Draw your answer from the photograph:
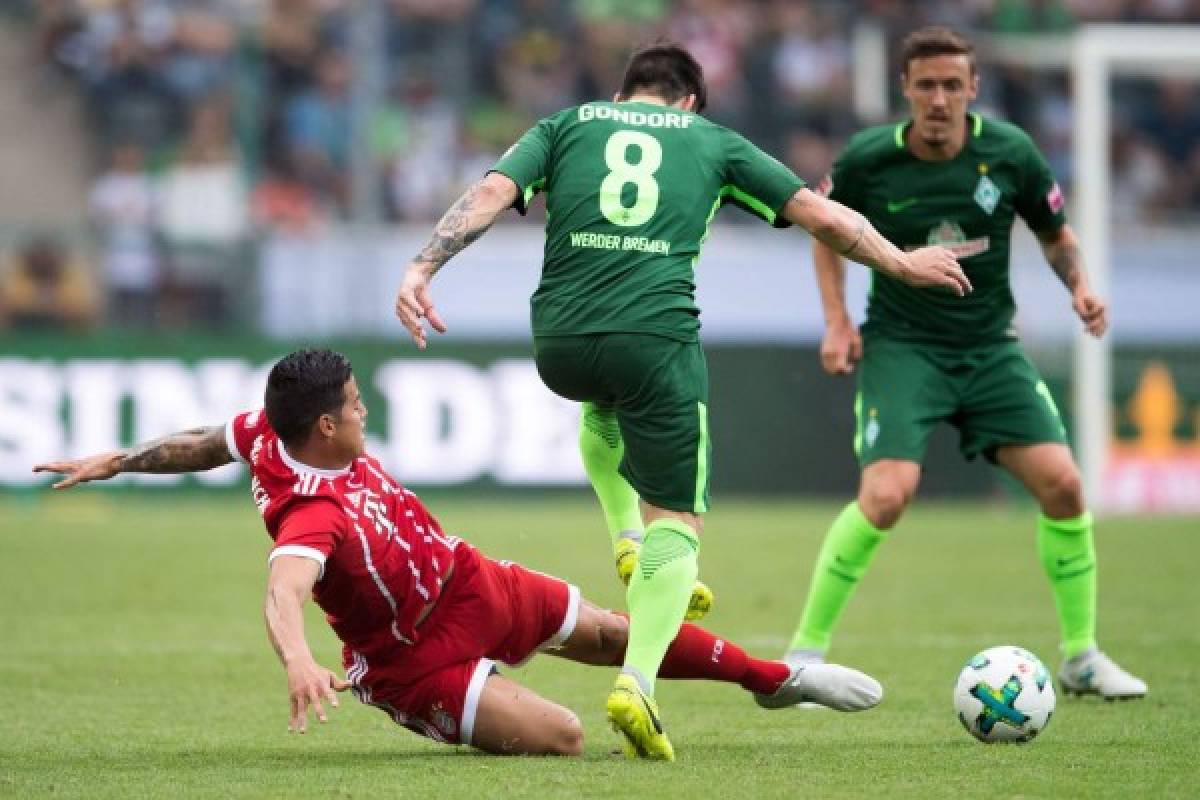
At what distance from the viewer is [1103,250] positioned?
695 inches

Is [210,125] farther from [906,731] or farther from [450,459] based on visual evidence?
[906,731]

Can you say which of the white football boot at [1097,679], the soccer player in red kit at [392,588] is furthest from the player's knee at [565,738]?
the white football boot at [1097,679]

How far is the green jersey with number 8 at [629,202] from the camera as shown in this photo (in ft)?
21.9

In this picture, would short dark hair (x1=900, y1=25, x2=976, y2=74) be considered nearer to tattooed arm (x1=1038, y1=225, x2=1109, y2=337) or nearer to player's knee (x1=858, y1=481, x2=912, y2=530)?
tattooed arm (x1=1038, y1=225, x2=1109, y2=337)

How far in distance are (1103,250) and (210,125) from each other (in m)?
8.22

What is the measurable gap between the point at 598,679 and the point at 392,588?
278 centimetres

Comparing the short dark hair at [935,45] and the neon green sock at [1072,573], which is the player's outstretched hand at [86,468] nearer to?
the short dark hair at [935,45]

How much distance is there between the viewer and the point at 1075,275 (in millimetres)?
8594

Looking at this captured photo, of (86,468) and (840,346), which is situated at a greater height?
(840,346)

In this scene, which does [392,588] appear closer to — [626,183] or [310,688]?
[310,688]

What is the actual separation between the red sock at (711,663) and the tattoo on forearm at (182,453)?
5.27 ft

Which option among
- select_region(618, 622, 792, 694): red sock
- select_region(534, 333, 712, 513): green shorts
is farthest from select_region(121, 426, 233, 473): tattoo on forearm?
select_region(618, 622, 792, 694): red sock

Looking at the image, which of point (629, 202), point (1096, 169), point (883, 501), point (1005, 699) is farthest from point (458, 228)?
point (1096, 169)

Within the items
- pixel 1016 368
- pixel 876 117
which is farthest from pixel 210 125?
pixel 1016 368
